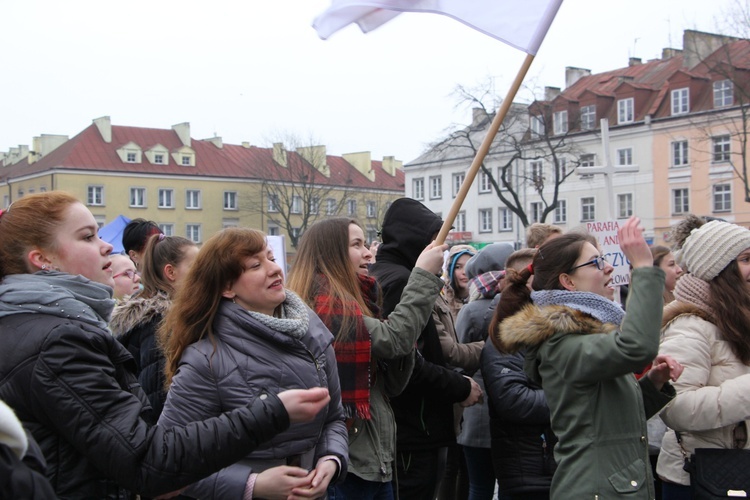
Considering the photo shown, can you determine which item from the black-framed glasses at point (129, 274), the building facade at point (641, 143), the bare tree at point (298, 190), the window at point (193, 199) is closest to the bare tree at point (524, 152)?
the building facade at point (641, 143)

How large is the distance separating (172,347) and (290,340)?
521 mm

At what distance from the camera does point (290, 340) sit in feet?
11.0

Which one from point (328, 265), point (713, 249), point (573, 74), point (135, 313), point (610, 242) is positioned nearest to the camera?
point (713, 249)

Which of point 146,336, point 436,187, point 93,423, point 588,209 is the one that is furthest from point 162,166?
point 93,423

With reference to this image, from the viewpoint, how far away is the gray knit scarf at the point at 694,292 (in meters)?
4.12

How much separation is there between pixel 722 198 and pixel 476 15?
Result: 47.2m

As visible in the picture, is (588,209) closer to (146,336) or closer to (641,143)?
(641,143)

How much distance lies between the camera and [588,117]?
2115 inches

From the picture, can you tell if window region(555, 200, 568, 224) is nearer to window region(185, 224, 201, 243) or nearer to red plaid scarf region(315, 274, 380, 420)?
window region(185, 224, 201, 243)

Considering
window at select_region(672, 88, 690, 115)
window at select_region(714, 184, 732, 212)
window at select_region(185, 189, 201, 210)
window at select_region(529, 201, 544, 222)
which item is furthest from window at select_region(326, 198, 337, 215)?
window at select_region(714, 184, 732, 212)

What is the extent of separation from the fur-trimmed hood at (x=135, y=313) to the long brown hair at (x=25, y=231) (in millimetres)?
1549

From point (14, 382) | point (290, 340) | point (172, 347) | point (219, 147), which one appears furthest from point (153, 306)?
point (219, 147)

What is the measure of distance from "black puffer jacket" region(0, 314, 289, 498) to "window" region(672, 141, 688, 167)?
49449mm

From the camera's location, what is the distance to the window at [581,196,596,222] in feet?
174
